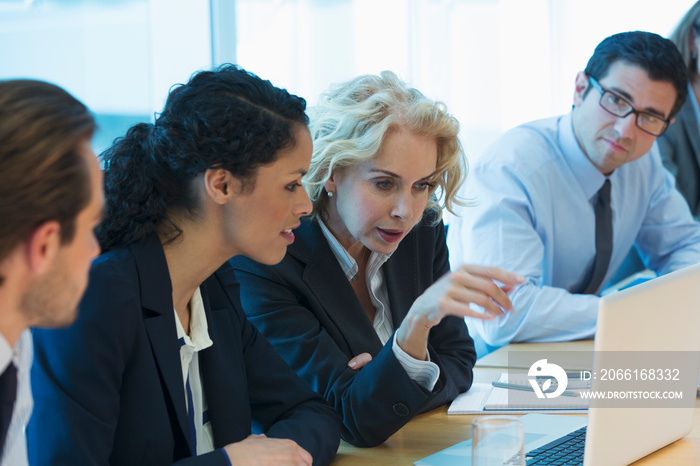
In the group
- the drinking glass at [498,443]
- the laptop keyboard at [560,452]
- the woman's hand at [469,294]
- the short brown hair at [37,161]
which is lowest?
the laptop keyboard at [560,452]

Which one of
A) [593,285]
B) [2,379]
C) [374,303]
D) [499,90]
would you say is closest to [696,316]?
[374,303]

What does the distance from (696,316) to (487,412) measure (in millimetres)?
493

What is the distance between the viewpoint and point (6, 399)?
0.96 meters

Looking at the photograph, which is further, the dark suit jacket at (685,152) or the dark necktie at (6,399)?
the dark suit jacket at (685,152)

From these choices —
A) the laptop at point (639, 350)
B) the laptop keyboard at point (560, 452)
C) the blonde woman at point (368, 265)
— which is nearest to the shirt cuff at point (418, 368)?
the blonde woman at point (368, 265)

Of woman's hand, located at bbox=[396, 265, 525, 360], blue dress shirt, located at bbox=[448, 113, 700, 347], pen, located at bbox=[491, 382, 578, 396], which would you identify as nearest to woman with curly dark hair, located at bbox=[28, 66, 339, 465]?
woman's hand, located at bbox=[396, 265, 525, 360]

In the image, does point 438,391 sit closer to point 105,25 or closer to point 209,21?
point 105,25

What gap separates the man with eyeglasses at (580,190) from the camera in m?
2.45

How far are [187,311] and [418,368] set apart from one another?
45 cm

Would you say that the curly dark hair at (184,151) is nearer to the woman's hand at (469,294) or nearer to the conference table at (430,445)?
the woman's hand at (469,294)

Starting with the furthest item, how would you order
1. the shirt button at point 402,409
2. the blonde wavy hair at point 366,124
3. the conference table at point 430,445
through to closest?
the blonde wavy hair at point 366,124 < the shirt button at point 402,409 < the conference table at point 430,445

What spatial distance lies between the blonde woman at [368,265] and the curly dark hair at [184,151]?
393mm

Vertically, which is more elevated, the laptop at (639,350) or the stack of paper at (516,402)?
the laptop at (639,350)

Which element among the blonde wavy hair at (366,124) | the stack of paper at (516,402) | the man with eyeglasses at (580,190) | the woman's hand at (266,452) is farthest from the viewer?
the man with eyeglasses at (580,190)
